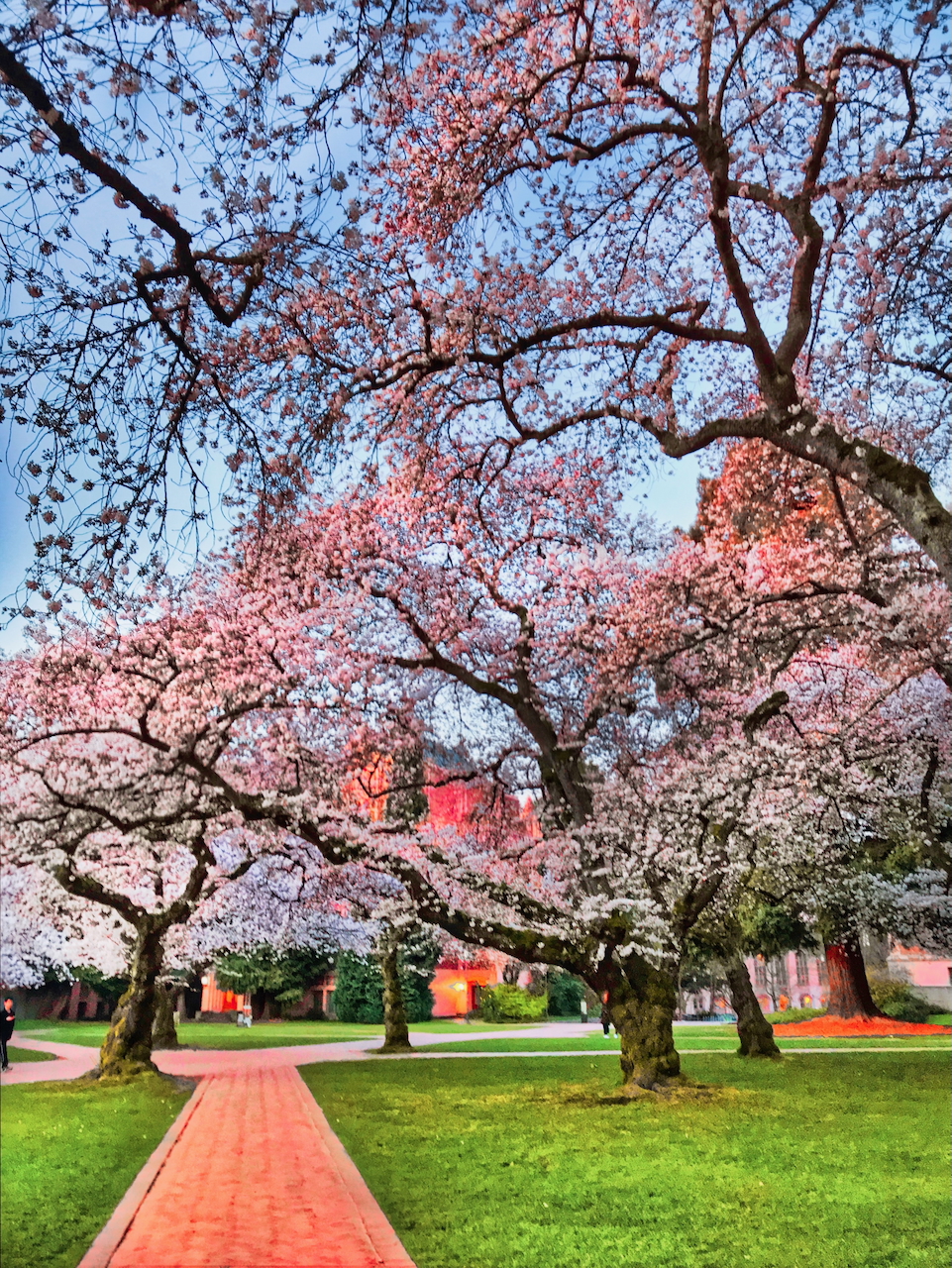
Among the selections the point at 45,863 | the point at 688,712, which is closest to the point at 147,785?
the point at 45,863

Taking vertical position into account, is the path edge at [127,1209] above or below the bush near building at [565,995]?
below

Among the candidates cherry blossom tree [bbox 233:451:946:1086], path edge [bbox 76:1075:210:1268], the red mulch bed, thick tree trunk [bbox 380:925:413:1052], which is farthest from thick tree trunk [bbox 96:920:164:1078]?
the red mulch bed

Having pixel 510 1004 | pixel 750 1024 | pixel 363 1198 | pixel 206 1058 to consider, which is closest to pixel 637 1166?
pixel 510 1004

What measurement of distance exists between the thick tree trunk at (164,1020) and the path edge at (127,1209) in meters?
0.14

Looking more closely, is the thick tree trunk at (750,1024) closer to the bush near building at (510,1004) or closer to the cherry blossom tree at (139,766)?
the bush near building at (510,1004)

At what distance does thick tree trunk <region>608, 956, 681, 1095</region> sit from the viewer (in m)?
3.54

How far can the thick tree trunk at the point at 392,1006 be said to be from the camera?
1881mm

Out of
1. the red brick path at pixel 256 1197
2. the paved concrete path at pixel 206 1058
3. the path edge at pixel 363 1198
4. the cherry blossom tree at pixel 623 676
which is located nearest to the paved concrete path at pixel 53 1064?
the paved concrete path at pixel 206 1058

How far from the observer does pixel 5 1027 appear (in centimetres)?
138

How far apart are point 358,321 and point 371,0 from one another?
0.77 meters

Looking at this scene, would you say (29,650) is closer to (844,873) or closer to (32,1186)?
(32,1186)

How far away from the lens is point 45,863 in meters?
1.67

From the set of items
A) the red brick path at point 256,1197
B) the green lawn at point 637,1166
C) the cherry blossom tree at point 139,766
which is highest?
the cherry blossom tree at point 139,766

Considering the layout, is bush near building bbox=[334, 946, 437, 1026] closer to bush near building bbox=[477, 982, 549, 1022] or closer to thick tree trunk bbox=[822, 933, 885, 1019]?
bush near building bbox=[477, 982, 549, 1022]
